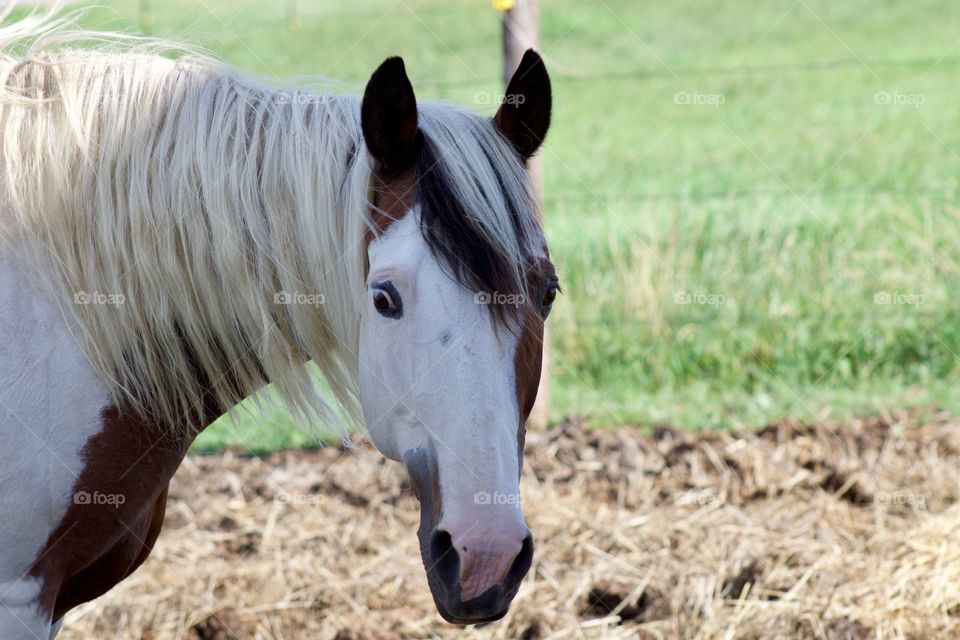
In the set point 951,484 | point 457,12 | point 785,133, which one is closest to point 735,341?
point 951,484

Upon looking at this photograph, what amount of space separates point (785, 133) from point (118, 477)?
10.0 metres

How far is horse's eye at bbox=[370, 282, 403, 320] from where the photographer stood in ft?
5.59

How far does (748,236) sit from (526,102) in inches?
174

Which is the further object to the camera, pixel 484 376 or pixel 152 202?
pixel 152 202

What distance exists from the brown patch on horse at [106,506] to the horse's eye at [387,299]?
0.59 m

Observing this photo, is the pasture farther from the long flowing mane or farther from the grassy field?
the long flowing mane

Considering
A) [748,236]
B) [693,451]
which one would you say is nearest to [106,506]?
[693,451]

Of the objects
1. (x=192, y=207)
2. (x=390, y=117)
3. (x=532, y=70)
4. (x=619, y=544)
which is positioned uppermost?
(x=532, y=70)

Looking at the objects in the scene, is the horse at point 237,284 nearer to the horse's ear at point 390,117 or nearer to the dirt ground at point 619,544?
the horse's ear at point 390,117

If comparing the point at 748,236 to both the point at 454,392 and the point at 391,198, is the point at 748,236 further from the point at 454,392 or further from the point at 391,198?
the point at 454,392

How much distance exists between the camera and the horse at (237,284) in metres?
1.67

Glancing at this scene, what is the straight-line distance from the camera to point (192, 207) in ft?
6.15

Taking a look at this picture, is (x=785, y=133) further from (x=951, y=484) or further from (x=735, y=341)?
(x=951, y=484)

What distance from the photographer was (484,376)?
1.64 m
